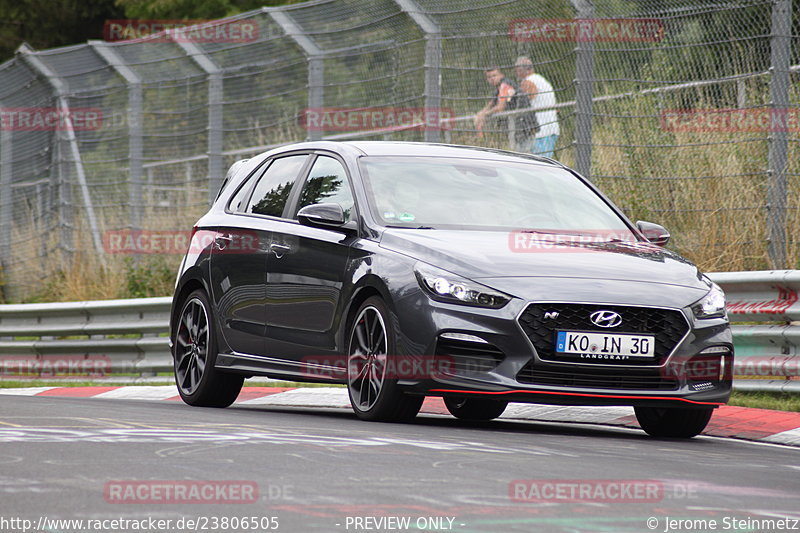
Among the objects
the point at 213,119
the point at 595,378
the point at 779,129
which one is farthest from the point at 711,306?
the point at 213,119

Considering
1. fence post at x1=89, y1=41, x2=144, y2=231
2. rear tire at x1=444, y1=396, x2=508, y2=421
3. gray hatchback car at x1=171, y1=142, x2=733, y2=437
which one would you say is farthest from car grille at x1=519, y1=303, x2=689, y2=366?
fence post at x1=89, y1=41, x2=144, y2=231

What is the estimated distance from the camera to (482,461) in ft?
20.8

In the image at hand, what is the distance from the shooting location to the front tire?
8180mm

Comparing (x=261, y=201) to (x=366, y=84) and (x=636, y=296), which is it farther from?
(x=366, y=84)

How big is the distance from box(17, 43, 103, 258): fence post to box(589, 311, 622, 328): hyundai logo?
40.1 ft

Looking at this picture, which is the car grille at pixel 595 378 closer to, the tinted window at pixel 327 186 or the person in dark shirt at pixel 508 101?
the tinted window at pixel 327 186

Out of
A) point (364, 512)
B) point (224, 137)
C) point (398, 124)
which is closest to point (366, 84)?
point (398, 124)

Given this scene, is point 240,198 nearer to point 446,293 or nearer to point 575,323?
point 446,293

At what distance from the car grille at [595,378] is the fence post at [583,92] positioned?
4798 millimetres

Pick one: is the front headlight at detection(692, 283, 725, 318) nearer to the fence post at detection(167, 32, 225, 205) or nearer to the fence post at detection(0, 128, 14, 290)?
the fence post at detection(167, 32, 225, 205)

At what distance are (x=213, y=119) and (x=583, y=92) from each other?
5844mm

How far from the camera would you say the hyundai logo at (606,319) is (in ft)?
26.1

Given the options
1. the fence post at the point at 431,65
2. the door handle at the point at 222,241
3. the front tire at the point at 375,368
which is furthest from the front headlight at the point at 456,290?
the fence post at the point at 431,65

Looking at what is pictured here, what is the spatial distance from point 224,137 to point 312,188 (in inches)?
327
